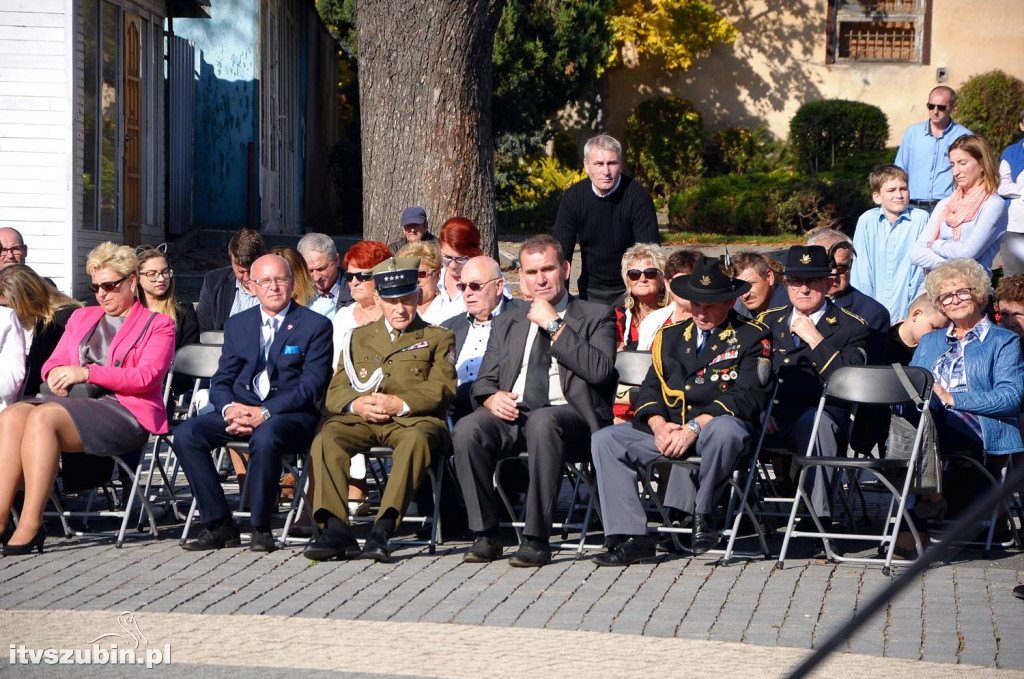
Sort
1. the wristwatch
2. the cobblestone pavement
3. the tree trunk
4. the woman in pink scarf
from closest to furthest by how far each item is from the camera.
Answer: the cobblestone pavement
the wristwatch
the woman in pink scarf
the tree trunk

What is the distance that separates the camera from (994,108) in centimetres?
2609

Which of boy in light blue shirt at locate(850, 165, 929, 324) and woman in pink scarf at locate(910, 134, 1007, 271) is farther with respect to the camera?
boy in light blue shirt at locate(850, 165, 929, 324)

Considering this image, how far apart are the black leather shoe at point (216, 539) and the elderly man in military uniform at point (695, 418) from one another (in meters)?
1.91

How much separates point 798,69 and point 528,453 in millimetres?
22595

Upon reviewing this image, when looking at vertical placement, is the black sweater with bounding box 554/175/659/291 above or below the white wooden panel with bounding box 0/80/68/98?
below

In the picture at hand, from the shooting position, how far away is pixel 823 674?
4742mm

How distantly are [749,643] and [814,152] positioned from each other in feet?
71.9

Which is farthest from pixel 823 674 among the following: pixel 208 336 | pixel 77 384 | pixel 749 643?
pixel 208 336

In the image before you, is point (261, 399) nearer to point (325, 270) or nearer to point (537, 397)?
point (537, 397)

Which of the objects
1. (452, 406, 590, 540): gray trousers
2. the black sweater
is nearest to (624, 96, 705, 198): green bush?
the black sweater

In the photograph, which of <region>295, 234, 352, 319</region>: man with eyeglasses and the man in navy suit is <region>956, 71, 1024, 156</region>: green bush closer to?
<region>295, 234, 352, 319</region>: man with eyeglasses

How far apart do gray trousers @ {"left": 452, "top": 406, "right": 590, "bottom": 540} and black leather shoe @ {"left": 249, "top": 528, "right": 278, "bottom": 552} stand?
1.01 meters

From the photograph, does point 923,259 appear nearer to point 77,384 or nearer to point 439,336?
point 439,336

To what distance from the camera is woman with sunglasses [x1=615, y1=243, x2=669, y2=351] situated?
7934 millimetres
